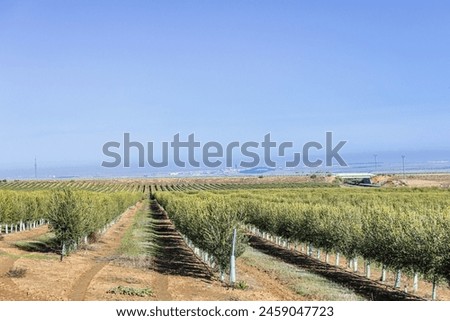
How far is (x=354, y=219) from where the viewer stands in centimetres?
5081

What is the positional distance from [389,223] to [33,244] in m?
34.5

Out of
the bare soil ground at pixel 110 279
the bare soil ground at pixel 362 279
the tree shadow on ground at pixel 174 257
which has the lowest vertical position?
the bare soil ground at pixel 362 279

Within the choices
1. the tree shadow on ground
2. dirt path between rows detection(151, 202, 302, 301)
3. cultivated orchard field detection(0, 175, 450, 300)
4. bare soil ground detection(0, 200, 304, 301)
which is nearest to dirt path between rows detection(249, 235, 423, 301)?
cultivated orchard field detection(0, 175, 450, 300)

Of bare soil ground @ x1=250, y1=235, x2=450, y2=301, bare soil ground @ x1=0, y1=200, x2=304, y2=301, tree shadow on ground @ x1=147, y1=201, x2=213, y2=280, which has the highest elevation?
bare soil ground @ x1=0, y1=200, x2=304, y2=301

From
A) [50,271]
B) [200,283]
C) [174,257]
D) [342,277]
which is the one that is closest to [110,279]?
[50,271]

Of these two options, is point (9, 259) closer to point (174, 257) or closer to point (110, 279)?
point (110, 279)

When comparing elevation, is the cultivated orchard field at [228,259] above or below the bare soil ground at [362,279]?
above

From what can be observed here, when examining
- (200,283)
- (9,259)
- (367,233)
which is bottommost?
(200,283)

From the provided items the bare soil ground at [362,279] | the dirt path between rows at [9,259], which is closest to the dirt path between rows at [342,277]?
the bare soil ground at [362,279]

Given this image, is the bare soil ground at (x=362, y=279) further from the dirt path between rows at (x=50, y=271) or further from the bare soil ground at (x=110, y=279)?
the dirt path between rows at (x=50, y=271)

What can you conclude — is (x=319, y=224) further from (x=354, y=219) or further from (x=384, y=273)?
(x=384, y=273)

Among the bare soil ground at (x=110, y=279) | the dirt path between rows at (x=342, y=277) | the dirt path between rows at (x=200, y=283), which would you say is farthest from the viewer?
the dirt path between rows at (x=342, y=277)

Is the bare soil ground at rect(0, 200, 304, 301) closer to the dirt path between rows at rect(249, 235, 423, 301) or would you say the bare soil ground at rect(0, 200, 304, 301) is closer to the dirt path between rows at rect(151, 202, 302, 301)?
the dirt path between rows at rect(151, 202, 302, 301)
